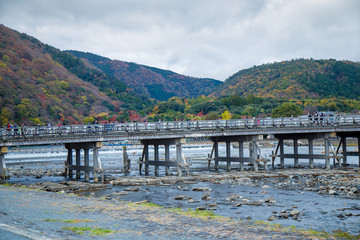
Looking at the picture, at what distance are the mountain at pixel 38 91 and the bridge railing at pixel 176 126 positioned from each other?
253 feet

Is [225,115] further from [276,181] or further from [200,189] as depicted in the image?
[200,189]

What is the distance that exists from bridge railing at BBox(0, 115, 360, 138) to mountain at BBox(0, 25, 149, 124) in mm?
77075

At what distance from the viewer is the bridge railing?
116 feet

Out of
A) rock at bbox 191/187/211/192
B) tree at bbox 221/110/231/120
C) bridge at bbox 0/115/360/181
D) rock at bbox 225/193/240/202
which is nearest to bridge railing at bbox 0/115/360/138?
bridge at bbox 0/115/360/181

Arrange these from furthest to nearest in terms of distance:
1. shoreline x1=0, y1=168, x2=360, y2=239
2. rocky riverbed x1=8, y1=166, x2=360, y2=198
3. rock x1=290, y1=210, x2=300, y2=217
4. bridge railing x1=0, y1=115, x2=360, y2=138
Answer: bridge railing x1=0, y1=115, x2=360, y2=138, rocky riverbed x1=8, y1=166, x2=360, y2=198, shoreline x1=0, y1=168, x2=360, y2=239, rock x1=290, y1=210, x2=300, y2=217

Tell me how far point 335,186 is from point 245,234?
19428 mm

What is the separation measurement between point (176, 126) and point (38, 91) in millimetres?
114980

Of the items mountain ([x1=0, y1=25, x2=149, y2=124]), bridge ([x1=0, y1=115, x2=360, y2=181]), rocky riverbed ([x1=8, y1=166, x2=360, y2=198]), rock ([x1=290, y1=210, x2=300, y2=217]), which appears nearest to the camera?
rock ([x1=290, y1=210, x2=300, y2=217])

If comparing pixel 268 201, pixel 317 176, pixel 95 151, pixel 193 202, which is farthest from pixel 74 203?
pixel 317 176

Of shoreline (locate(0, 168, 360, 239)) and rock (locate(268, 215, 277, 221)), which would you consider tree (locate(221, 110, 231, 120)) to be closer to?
shoreline (locate(0, 168, 360, 239))

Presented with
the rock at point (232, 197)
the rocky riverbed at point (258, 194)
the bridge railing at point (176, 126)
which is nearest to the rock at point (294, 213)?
the rocky riverbed at point (258, 194)

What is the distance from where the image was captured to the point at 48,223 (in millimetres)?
15891

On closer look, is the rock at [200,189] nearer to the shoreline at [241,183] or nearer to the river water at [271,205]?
the shoreline at [241,183]

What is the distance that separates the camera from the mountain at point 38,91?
120444mm
